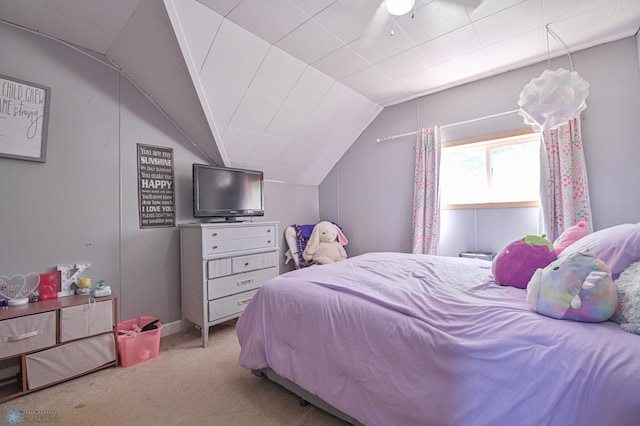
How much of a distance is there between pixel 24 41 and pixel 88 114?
0.55 meters

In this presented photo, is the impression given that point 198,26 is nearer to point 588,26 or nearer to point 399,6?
point 399,6

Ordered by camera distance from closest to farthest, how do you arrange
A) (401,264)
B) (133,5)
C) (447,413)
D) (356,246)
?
(447,413)
(133,5)
(401,264)
(356,246)

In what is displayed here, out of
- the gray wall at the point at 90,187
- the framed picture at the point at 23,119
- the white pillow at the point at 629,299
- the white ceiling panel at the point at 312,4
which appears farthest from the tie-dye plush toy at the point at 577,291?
the framed picture at the point at 23,119

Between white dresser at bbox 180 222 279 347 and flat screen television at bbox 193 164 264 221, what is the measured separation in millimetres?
285

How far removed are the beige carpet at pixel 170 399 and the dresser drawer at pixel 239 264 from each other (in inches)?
27.7

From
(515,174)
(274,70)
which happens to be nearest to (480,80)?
(515,174)

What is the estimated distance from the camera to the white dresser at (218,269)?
2.34 m

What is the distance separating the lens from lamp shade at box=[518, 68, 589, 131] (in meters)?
1.40

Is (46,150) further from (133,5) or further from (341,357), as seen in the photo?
(341,357)

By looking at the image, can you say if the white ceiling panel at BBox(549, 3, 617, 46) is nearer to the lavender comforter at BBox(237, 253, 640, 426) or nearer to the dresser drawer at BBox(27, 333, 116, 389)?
the lavender comforter at BBox(237, 253, 640, 426)

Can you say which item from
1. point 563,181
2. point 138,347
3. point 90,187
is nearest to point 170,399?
point 138,347

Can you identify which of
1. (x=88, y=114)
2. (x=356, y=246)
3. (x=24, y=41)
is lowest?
(x=356, y=246)

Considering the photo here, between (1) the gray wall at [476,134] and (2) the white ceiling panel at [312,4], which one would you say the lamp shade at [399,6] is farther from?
(1) the gray wall at [476,134]

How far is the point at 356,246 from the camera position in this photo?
384cm
